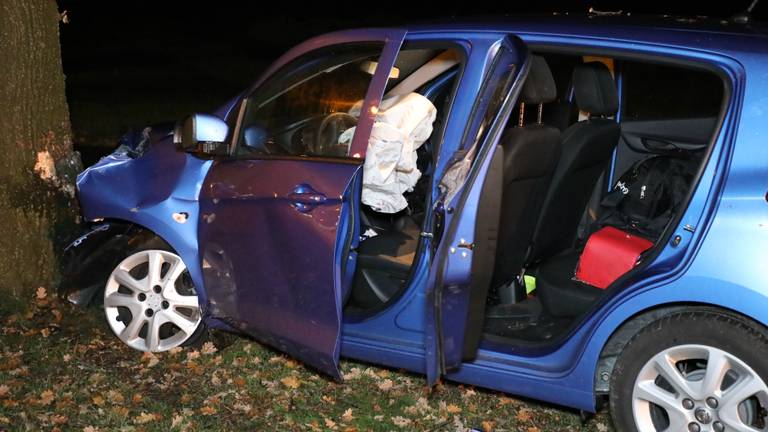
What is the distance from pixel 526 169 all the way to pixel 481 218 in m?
0.45

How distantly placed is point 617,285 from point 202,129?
6.56ft

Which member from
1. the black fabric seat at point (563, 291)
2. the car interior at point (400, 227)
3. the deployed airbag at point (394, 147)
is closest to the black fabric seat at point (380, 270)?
the car interior at point (400, 227)

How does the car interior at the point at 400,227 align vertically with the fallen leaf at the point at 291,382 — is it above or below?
above

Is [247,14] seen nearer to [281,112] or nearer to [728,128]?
[281,112]

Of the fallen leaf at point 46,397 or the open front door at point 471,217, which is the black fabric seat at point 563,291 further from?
the fallen leaf at point 46,397

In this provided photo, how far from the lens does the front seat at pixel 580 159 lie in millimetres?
4383

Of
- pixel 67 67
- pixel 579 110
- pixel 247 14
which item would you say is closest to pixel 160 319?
pixel 579 110

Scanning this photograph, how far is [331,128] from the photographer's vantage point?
Result: 4.54 meters

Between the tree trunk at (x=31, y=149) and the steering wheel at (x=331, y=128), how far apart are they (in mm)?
1853

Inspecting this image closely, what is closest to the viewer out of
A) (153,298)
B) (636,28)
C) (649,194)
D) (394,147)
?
(636,28)

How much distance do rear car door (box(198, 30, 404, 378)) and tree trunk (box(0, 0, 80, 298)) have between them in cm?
137

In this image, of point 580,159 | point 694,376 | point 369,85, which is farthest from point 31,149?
point 694,376

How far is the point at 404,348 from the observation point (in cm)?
425

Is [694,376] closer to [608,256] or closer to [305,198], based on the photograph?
[608,256]
